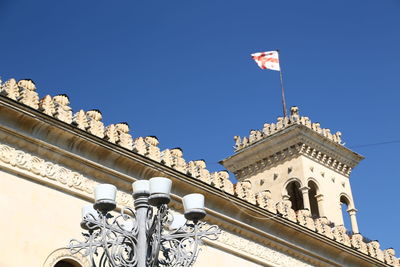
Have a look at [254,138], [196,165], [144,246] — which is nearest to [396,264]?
[254,138]

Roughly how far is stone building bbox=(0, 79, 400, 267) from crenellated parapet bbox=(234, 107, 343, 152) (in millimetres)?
4940

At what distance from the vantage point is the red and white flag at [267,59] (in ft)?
69.1

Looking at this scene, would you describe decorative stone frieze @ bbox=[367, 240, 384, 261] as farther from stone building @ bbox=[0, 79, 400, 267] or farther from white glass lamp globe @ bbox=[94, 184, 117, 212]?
white glass lamp globe @ bbox=[94, 184, 117, 212]

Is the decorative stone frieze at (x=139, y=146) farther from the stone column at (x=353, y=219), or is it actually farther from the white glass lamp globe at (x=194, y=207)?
the stone column at (x=353, y=219)

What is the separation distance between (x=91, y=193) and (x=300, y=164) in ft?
38.4

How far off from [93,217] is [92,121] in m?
4.37

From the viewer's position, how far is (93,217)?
6887 millimetres

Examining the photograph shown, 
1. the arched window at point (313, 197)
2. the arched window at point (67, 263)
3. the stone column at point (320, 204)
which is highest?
the arched window at point (313, 197)

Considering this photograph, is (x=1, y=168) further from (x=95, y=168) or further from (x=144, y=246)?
(x=144, y=246)

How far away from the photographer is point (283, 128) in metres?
21.5

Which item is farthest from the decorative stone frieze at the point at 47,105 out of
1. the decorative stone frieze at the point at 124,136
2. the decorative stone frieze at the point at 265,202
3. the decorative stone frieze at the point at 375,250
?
the decorative stone frieze at the point at 375,250

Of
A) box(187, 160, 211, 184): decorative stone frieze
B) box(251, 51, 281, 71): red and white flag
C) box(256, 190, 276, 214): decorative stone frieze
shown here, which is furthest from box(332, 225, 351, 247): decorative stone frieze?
box(251, 51, 281, 71): red and white flag

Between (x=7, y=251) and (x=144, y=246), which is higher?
(x=7, y=251)

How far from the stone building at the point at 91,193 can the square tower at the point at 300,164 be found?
3.39 metres
